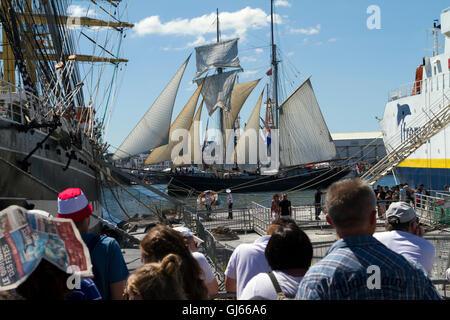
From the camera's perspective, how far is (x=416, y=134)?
2458 centimetres

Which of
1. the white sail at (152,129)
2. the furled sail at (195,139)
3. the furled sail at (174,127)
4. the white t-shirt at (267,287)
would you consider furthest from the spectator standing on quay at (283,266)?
the furled sail at (195,139)

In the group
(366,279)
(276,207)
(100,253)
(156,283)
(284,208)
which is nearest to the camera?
(366,279)

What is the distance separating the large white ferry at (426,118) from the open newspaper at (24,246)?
27.1 meters

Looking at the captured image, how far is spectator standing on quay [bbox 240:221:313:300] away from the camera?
9.19 feet

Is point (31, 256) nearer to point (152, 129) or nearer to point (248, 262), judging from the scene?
point (248, 262)

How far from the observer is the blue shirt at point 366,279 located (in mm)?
2207

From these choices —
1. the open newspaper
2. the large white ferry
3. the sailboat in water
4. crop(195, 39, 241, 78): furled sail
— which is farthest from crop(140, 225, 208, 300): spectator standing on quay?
crop(195, 39, 241, 78): furled sail

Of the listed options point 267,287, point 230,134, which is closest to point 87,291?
point 267,287

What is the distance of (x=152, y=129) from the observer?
40.1 m

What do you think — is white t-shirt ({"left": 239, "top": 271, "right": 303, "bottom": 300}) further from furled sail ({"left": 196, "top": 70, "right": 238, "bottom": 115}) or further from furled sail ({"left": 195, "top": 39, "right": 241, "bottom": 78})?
furled sail ({"left": 195, "top": 39, "right": 241, "bottom": 78})

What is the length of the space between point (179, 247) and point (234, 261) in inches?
45.7

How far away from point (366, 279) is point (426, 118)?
30.7 metres
